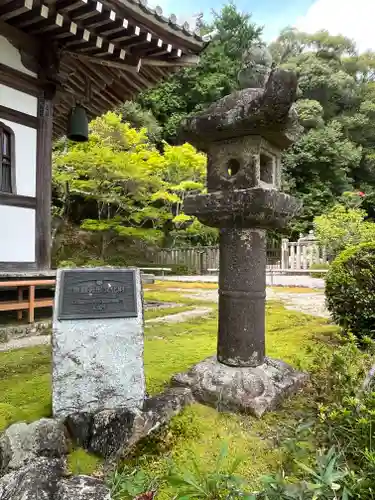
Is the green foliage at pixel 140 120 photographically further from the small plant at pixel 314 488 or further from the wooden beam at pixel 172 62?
the small plant at pixel 314 488

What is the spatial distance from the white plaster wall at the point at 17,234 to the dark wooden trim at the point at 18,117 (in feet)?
3.88

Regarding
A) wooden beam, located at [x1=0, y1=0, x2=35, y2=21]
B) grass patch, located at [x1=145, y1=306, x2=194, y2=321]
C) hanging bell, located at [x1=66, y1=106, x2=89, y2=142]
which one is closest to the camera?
wooden beam, located at [x1=0, y1=0, x2=35, y2=21]

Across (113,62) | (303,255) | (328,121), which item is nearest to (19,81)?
(113,62)

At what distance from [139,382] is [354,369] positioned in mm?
1467

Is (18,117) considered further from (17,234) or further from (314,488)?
(314,488)

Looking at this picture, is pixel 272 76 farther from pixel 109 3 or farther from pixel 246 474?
pixel 109 3

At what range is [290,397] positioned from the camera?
2.85m

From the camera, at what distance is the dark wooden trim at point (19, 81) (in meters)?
5.02

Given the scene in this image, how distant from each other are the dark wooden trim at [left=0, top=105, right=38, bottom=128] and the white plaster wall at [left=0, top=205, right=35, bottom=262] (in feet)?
3.88

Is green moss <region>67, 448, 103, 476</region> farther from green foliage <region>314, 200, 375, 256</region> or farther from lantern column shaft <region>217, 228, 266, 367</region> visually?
green foliage <region>314, 200, 375, 256</region>

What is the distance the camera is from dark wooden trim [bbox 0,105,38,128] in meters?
5.05

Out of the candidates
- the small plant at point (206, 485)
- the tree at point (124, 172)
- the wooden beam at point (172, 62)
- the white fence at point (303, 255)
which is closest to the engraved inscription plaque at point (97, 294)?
the small plant at point (206, 485)

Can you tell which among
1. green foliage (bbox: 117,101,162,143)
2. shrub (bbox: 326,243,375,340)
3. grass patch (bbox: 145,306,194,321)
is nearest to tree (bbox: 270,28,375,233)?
green foliage (bbox: 117,101,162,143)

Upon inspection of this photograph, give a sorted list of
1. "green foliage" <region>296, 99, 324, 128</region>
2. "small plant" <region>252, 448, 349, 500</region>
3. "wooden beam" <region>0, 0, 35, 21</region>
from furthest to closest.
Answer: "green foliage" <region>296, 99, 324, 128</region>, "wooden beam" <region>0, 0, 35, 21</region>, "small plant" <region>252, 448, 349, 500</region>
